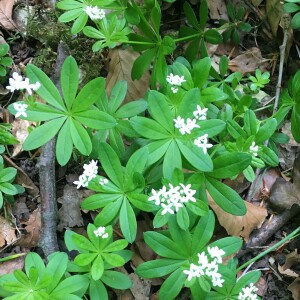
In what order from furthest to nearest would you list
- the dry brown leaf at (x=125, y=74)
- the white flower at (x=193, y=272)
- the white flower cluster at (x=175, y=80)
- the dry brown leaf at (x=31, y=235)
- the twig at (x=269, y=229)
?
the dry brown leaf at (x=125, y=74) → the twig at (x=269, y=229) → the dry brown leaf at (x=31, y=235) → the white flower cluster at (x=175, y=80) → the white flower at (x=193, y=272)

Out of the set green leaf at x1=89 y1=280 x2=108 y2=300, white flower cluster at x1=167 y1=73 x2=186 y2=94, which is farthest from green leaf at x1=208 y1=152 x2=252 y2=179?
green leaf at x1=89 y1=280 x2=108 y2=300

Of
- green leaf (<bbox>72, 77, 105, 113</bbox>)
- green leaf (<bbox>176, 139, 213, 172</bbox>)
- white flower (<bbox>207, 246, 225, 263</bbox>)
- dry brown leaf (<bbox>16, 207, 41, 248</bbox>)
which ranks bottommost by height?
dry brown leaf (<bbox>16, 207, 41, 248</bbox>)

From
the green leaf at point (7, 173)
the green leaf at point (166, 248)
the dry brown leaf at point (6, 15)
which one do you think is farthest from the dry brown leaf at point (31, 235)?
the dry brown leaf at point (6, 15)

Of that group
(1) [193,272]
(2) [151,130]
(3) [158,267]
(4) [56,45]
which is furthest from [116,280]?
(4) [56,45]

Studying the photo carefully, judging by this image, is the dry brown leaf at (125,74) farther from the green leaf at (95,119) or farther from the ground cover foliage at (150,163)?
the green leaf at (95,119)

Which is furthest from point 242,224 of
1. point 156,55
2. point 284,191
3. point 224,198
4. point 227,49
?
point 227,49

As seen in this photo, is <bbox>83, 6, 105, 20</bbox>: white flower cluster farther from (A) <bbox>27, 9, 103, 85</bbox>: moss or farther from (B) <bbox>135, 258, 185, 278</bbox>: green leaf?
(B) <bbox>135, 258, 185, 278</bbox>: green leaf
